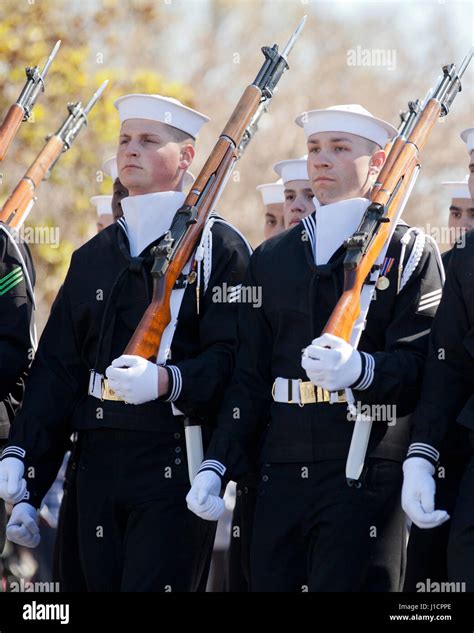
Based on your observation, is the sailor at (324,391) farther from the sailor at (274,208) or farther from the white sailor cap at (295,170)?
the sailor at (274,208)

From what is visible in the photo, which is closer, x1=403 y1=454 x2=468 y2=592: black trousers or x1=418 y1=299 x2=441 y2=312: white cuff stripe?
x1=403 y1=454 x2=468 y2=592: black trousers

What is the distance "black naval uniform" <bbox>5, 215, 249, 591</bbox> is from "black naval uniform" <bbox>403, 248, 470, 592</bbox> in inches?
35.0

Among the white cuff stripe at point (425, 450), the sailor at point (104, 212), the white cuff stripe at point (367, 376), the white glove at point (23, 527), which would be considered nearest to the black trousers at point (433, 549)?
the white cuff stripe at point (425, 450)

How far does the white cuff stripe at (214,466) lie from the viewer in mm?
5918

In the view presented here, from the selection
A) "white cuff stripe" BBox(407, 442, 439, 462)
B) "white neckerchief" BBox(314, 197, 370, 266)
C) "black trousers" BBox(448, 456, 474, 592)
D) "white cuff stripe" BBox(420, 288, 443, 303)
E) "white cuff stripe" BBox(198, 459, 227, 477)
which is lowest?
"black trousers" BBox(448, 456, 474, 592)

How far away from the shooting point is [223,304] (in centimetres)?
638

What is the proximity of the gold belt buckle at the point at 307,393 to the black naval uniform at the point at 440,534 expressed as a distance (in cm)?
57

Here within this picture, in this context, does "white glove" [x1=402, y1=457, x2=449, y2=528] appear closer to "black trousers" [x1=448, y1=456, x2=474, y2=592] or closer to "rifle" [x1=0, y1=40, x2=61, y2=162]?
"black trousers" [x1=448, y1=456, x2=474, y2=592]

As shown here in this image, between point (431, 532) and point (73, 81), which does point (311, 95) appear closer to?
point (73, 81)

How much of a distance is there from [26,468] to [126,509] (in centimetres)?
56

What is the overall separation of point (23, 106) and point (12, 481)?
7.36 feet

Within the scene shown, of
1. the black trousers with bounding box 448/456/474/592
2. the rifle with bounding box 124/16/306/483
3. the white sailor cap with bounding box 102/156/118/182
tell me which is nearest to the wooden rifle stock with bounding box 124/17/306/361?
the rifle with bounding box 124/16/306/483

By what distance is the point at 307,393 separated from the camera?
5906mm

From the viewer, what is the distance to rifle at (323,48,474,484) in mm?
5695
